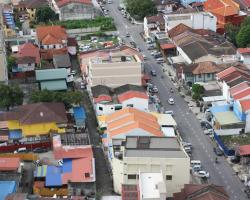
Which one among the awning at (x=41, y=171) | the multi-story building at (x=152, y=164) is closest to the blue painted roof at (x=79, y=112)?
the awning at (x=41, y=171)

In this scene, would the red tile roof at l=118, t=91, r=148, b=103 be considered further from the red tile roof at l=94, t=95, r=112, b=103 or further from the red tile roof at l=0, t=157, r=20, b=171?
the red tile roof at l=0, t=157, r=20, b=171

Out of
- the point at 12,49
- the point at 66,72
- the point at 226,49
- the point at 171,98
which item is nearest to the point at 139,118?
the point at 171,98

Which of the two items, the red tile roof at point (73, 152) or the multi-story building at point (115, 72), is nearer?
the red tile roof at point (73, 152)

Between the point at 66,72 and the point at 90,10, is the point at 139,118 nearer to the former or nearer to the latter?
the point at 66,72

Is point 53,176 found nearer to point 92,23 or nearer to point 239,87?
point 239,87

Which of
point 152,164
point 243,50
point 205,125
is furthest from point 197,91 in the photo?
point 152,164

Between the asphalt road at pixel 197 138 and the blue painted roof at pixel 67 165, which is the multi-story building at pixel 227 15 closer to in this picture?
the asphalt road at pixel 197 138

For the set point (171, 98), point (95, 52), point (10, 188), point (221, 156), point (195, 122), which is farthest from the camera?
point (95, 52)
